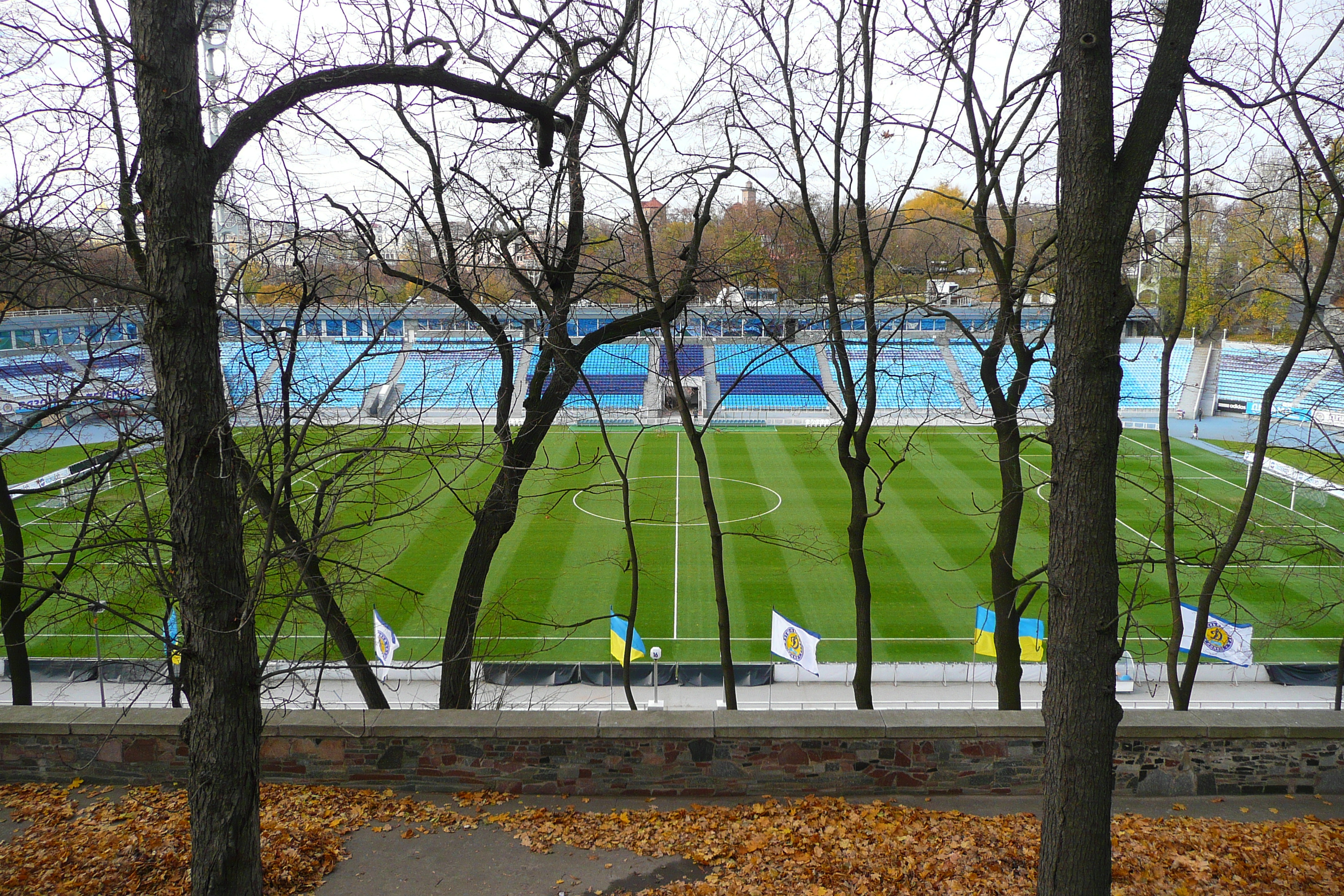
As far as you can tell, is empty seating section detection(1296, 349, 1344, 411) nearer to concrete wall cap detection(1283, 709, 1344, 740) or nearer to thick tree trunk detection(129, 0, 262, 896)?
concrete wall cap detection(1283, 709, 1344, 740)

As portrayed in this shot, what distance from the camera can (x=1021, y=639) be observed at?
525 inches

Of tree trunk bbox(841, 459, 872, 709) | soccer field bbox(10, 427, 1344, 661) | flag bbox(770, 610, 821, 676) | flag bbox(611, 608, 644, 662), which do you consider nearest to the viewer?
tree trunk bbox(841, 459, 872, 709)

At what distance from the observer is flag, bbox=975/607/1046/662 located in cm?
1292

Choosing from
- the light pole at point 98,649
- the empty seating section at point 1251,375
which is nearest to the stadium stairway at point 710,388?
the empty seating section at point 1251,375

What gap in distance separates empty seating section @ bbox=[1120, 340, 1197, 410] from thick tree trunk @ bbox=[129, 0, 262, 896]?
40.7m

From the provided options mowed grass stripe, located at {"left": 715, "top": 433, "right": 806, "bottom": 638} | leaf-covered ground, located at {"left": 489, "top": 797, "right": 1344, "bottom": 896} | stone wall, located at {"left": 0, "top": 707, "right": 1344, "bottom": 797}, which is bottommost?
mowed grass stripe, located at {"left": 715, "top": 433, "right": 806, "bottom": 638}

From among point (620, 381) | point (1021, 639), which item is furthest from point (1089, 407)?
point (620, 381)

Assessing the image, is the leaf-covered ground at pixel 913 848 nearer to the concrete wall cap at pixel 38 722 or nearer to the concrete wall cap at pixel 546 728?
the concrete wall cap at pixel 546 728

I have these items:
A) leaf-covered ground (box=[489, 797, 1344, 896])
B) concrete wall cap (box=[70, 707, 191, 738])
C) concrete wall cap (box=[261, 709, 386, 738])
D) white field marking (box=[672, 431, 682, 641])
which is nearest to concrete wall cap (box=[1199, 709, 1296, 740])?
leaf-covered ground (box=[489, 797, 1344, 896])

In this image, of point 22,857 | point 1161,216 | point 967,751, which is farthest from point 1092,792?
point 1161,216

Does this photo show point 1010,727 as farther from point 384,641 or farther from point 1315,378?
point 1315,378

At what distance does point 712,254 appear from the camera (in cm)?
920

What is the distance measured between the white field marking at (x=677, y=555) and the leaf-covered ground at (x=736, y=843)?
9891mm

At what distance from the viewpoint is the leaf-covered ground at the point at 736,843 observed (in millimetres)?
4883
